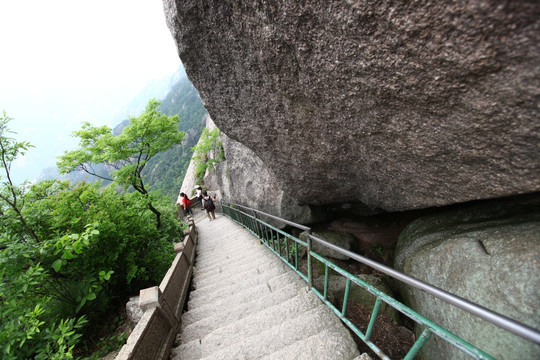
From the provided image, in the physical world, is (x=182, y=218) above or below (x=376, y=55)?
below

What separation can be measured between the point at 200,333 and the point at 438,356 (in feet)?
10.9

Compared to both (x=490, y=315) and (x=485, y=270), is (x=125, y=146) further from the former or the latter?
(x=485, y=270)

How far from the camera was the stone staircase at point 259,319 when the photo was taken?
95.0 inches

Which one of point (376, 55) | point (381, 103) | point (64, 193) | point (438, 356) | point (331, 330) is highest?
point (376, 55)

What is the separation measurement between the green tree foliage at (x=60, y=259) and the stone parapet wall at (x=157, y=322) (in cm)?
63

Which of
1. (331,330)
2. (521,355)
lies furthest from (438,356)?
(331,330)

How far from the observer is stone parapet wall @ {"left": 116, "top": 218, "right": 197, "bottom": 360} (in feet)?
8.32

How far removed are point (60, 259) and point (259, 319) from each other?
3141mm

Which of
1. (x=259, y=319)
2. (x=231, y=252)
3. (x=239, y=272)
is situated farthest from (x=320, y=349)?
(x=231, y=252)

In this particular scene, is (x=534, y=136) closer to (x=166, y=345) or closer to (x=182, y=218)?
(x=166, y=345)

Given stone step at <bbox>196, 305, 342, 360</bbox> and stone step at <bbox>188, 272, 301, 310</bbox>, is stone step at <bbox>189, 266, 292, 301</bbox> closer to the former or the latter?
stone step at <bbox>188, 272, 301, 310</bbox>

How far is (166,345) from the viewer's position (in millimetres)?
2920

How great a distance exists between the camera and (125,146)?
9609 millimetres

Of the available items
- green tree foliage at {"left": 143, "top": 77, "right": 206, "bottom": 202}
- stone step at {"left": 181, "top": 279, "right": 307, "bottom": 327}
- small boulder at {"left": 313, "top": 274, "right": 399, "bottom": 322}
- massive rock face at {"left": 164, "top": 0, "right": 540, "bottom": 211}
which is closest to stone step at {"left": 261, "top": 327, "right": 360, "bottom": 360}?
stone step at {"left": 181, "top": 279, "right": 307, "bottom": 327}
